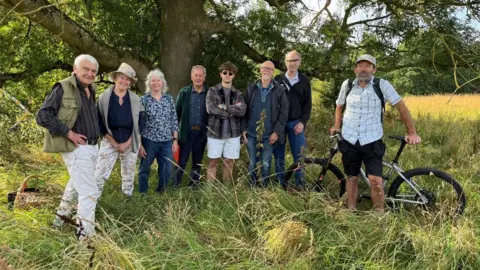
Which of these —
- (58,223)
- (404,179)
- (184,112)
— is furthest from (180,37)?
(404,179)

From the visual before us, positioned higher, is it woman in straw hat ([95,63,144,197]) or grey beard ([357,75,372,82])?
grey beard ([357,75,372,82])

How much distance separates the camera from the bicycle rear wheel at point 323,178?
4.69 metres

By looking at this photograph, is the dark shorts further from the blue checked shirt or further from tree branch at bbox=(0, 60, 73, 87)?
tree branch at bbox=(0, 60, 73, 87)

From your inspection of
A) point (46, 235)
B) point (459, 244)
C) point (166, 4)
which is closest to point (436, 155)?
point (459, 244)

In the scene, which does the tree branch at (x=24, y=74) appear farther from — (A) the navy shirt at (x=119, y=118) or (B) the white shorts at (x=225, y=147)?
(B) the white shorts at (x=225, y=147)

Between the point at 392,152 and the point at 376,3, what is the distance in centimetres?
345

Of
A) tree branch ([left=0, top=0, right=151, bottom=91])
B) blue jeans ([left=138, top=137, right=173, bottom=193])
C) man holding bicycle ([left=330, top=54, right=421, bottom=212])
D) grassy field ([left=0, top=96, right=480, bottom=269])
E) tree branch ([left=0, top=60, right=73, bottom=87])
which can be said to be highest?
tree branch ([left=0, top=0, right=151, bottom=91])

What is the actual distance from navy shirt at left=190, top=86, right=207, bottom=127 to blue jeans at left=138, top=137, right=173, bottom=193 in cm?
45

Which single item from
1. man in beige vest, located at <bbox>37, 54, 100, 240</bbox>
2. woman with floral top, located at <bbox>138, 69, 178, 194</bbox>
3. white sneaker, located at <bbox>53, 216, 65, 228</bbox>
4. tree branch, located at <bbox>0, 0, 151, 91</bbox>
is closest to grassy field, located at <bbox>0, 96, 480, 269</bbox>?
white sneaker, located at <bbox>53, 216, 65, 228</bbox>

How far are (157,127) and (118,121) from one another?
566 mm

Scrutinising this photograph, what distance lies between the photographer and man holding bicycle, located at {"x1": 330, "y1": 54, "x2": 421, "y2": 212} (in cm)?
397

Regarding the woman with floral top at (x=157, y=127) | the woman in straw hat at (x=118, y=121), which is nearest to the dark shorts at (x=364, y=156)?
the woman with floral top at (x=157, y=127)

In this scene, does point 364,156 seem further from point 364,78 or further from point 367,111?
point 364,78

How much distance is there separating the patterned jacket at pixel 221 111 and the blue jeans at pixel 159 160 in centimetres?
58
